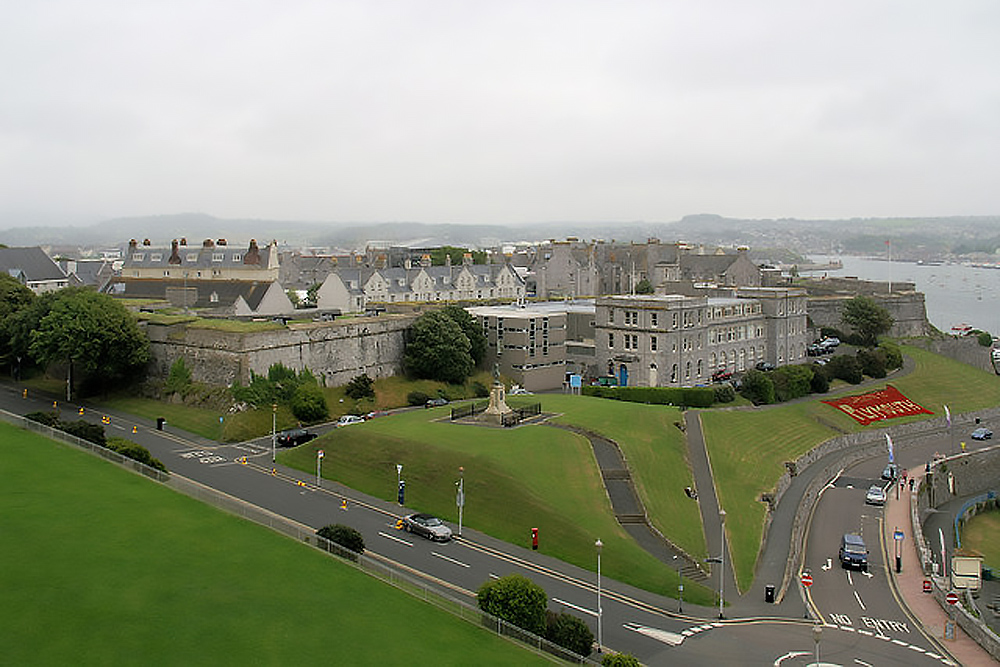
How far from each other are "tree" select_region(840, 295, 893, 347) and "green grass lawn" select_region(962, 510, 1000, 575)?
3027 cm

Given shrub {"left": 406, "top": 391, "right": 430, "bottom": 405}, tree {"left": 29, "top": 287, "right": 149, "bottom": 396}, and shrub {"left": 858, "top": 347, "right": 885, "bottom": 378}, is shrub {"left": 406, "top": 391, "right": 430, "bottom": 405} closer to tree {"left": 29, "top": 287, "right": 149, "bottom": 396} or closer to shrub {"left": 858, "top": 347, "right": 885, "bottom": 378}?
tree {"left": 29, "top": 287, "right": 149, "bottom": 396}

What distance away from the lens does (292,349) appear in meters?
55.8

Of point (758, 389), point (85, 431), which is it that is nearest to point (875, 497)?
point (758, 389)

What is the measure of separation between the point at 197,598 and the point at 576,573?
14695 millimetres

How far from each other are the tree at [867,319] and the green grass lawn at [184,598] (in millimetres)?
67322

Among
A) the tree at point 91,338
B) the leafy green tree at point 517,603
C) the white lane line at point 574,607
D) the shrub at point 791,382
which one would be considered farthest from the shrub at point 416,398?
the leafy green tree at point 517,603

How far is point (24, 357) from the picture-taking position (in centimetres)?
6184

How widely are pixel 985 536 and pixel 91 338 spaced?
53586mm

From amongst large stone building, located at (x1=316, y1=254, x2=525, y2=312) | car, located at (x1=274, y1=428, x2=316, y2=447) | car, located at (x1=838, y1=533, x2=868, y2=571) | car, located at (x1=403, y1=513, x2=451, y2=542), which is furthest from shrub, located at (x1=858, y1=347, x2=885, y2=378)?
car, located at (x1=403, y1=513, x2=451, y2=542)

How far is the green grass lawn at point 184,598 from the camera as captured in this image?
2033 cm

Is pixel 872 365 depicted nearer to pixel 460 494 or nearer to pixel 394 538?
pixel 460 494

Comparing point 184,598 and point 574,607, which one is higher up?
point 184,598

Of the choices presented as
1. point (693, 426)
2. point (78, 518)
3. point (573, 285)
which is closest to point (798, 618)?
point (693, 426)

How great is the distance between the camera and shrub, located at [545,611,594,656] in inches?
966
